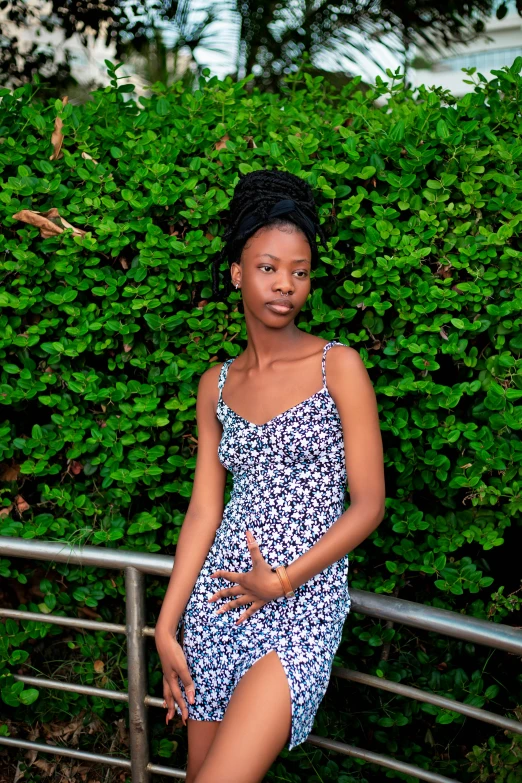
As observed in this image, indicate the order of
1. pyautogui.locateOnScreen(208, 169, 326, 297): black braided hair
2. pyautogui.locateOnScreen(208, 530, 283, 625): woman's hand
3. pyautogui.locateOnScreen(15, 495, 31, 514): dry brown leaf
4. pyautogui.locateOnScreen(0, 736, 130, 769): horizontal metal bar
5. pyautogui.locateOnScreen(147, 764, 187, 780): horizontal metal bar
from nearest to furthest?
1. pyautogui.locateOnScreen(208, 530, 283, 625): woman's hand
2. pyautogui.locateOnScreen(208, 169, 326, 297): black braided hair
3. pyautogui.locateOnScreen(147, 764, 187, 780): horizontal metal bar
4. pyautogui.locateOnScreen(0, 736, 130, 769): horizontal metal bar
5. pyautogui.locateOnScreen(15, 495, 31, 514): dry brown leaf

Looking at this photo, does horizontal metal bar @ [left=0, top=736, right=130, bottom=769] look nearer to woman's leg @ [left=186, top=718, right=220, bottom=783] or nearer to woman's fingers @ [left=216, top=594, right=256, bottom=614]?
woman's leg @ [left=186, top=718, right=220, bottom=783]

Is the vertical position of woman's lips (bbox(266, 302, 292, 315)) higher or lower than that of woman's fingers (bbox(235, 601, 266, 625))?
higher

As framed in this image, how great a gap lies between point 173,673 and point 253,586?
0.43 metres

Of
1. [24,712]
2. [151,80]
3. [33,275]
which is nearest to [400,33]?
[151,80]

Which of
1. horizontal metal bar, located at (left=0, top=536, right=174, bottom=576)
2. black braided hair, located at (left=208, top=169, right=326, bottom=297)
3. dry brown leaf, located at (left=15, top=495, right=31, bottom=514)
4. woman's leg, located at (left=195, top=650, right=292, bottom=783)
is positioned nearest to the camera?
woman's leg, located at (left=195, top=650, right=292, bottom=783)

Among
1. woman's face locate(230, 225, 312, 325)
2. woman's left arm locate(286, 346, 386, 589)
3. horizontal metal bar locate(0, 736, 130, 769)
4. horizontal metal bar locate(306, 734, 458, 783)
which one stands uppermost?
woman's face locate(230, 225, 312, 325)

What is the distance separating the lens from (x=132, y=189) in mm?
2664

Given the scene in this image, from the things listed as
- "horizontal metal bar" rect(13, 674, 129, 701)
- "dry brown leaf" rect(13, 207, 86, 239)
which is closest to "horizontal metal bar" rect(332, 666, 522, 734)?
"horizontal metal bar" rect(13, 674, 129, 701)

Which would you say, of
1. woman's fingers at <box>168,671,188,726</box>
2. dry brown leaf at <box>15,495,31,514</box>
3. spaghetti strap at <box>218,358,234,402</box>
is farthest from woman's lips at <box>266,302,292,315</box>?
dry brown leaf at <box>15,495,31,514</box>

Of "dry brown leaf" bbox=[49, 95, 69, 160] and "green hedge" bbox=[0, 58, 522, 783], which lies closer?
"green hedge" bbox=[0, 58, 522, 783]

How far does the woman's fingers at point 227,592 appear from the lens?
2064 millimetres

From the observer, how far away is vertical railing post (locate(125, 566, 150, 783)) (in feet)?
8.46

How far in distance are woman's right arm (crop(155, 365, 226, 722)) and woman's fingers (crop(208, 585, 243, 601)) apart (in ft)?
0.50

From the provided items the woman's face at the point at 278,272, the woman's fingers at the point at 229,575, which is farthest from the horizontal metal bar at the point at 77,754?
the woman's face at the point at 278,272
